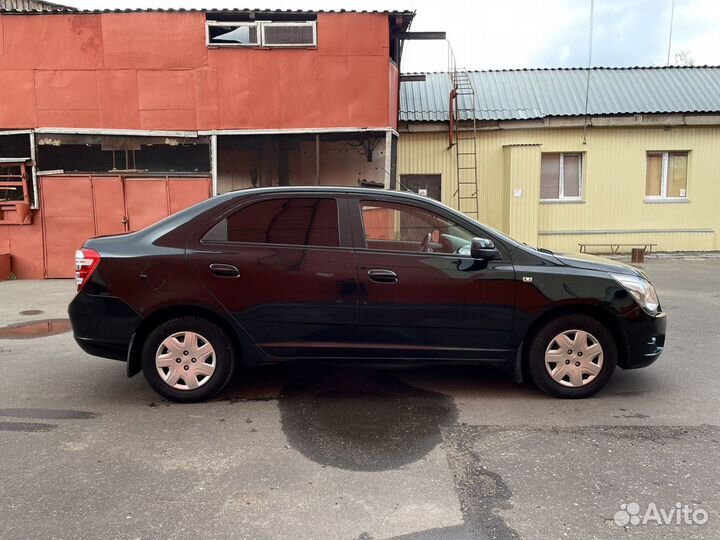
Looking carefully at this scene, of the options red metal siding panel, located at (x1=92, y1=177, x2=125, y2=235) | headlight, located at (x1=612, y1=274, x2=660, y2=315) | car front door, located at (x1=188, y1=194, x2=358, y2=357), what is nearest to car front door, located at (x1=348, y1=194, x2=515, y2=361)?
car front door, located at (x1=188, y1=194, x2=358, y2=357)

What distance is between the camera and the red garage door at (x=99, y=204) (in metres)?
11.4

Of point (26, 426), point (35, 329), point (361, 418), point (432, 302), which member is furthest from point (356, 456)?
point (35, 329)

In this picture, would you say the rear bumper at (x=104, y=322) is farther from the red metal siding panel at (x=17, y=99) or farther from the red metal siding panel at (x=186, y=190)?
the red metal siding panel at (x=17, y=99)

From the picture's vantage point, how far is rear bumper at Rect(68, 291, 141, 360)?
433cm

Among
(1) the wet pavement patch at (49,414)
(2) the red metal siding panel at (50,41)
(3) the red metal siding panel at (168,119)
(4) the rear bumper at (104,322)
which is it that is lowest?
(1) the wet pavement patch at (49,414)

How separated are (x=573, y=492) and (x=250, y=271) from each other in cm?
272

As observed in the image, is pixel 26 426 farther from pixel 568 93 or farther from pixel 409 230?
pixel 568 93

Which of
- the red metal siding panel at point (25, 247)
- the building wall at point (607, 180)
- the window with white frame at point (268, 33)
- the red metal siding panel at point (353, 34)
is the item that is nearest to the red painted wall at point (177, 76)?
the red metal siding panel at point (353, 34)

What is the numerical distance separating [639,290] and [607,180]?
36.6 feet

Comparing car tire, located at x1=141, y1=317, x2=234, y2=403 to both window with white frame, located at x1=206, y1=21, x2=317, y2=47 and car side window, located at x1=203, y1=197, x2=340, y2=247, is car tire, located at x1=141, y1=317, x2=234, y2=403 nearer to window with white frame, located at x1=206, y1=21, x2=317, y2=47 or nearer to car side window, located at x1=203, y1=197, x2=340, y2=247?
car side window, located at x1=203, y1=197, x2=340, y2=247

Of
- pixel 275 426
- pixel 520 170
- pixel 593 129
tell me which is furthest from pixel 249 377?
Result: pixel 593 129

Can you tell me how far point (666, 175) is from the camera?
1464 cm

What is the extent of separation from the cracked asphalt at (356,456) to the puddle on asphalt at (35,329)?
168 cm

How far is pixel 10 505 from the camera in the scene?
2.99m
